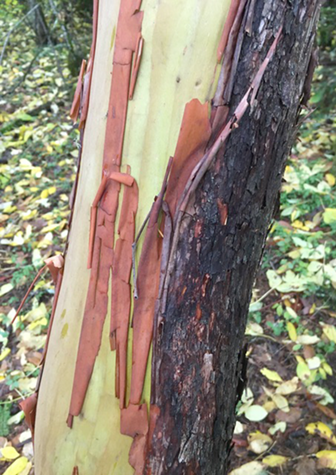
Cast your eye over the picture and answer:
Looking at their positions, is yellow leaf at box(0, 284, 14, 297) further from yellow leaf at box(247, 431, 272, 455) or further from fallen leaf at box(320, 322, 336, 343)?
fallen leaf at box(320, 322, 336, 343)

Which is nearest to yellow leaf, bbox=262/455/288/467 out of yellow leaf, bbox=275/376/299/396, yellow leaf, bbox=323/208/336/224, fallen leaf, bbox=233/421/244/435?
fallen leaf, bbox=233/421/244/435

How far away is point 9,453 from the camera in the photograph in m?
1.34

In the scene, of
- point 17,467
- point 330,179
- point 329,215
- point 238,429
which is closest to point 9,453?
point 17,467

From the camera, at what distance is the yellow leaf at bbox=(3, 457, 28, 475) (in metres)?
1.28

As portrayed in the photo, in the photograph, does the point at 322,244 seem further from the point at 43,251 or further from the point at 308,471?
the point at 43,251

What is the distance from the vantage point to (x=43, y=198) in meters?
2.41

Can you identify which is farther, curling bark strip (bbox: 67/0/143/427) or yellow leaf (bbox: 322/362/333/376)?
yellow leaf (bbox: 322/362/333/376)

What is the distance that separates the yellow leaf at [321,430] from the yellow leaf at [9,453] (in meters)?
0.98

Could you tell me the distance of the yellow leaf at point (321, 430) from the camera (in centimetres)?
130

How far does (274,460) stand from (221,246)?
0.99 metres

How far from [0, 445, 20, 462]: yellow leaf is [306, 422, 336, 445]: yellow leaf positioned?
0.98 m

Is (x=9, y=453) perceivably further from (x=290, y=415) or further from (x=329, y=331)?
(x=329, y=331)

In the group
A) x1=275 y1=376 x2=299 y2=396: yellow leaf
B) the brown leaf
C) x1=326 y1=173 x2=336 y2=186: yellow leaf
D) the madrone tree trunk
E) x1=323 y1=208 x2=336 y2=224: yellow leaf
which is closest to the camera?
the madrone tree trunk

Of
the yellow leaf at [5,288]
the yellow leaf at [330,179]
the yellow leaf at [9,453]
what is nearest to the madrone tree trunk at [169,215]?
the yellow leaf at [9,453]
